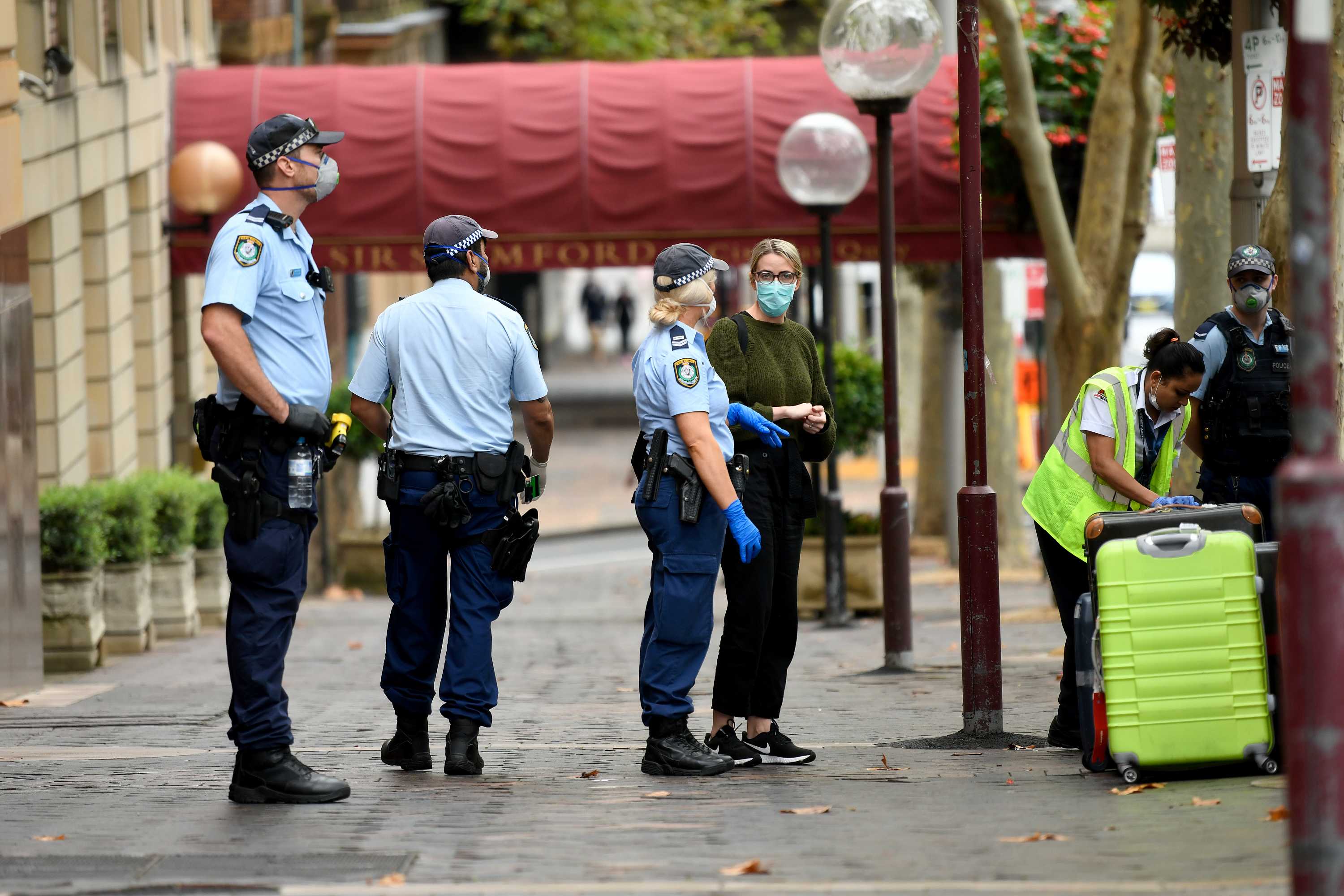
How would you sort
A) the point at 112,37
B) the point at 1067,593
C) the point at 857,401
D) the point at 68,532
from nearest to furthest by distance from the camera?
the point at 1067,593 < the point at 68,532 < the point at 857,401 < the point at 112,37

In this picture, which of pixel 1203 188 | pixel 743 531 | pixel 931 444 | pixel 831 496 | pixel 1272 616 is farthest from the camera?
pixel 931 444

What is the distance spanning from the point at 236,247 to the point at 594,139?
11145 mm

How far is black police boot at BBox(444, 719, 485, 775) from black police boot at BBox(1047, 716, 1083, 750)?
7.00ft

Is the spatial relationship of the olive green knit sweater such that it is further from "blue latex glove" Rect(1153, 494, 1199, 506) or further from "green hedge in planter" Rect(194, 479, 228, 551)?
"green hedge in planter" Rect(194, 479, 228, 551)

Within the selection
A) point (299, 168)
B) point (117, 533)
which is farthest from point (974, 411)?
point (117, 533)

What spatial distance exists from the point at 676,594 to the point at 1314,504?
9.87 feet

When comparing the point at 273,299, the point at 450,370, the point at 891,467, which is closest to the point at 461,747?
the point at 450,370

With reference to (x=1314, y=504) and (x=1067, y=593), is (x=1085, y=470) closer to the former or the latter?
(x=1067, y=593)

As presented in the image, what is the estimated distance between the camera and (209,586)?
548 inches

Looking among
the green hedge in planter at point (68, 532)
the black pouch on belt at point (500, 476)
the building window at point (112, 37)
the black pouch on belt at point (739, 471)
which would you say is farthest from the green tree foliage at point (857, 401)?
Answer: the black pouch on belt at point (500, 476)

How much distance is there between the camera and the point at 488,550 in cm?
639

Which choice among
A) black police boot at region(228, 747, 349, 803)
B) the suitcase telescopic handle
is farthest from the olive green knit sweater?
black police boot at region(228, 747, 349, 803)

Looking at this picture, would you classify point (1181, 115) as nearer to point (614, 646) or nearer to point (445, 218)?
point (614, 646)

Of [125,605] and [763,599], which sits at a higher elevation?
[763,599]
